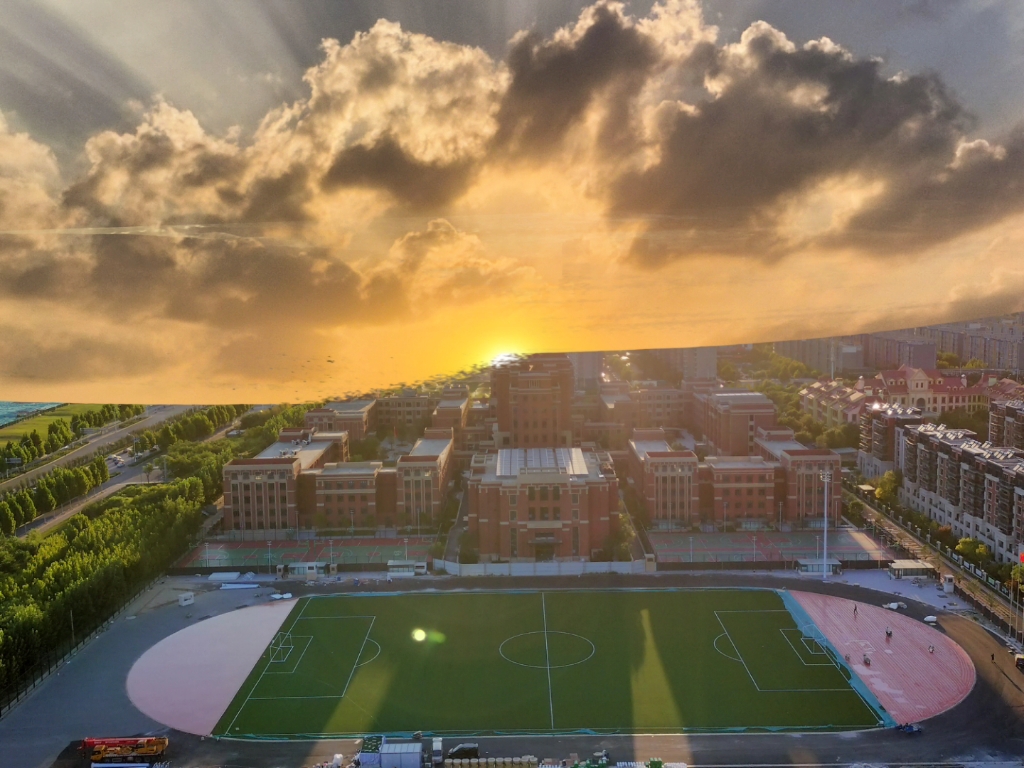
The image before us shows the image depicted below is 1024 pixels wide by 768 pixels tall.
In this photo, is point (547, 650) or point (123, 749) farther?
point (547, 650)

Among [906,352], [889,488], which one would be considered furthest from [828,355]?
[889,488]

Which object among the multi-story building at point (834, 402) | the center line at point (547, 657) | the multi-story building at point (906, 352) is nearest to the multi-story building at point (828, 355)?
the multi-story building at point (906, 352)

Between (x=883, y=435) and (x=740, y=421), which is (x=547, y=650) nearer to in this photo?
(x=740, y=421)

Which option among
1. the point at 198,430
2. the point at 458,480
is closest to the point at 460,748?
the point at 458,480

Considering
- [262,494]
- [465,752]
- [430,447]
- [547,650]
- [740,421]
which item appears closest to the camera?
[465,752]

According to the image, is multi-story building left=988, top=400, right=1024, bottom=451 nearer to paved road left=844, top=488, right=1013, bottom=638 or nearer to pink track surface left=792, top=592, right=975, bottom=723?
paved road left=844, top=488, right=1013, bottom=638

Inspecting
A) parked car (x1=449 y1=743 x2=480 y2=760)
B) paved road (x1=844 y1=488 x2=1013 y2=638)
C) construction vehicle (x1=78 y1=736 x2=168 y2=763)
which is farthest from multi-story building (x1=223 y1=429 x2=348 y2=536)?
paved road (x1=844 y1=488 x2=1013 y2=638)

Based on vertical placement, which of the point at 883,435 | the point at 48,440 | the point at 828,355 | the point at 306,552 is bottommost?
the point at 306,552

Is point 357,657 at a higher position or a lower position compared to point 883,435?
lower
